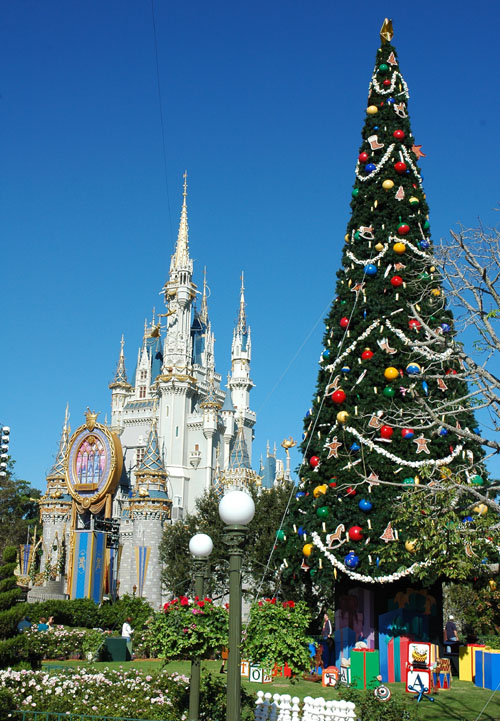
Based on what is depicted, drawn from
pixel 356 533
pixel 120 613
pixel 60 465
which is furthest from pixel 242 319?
pixel 356 533

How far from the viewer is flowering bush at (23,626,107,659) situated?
20.8m

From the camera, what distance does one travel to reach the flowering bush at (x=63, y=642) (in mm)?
20844

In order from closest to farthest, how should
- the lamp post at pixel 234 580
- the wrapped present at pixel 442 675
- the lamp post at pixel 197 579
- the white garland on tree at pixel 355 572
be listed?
the lamp post at pixel 234 580 < the lamp post at pixel 197 579 < the white garland on tree at pixel 355 572 < the wrapped present at pixel 442 675

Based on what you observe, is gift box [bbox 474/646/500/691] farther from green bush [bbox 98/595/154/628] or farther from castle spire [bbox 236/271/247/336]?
castle spire [bbox 236/271/247/336]

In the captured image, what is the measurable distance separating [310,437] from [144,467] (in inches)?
1060

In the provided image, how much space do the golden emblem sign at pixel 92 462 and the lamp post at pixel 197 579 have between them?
34.7 metres

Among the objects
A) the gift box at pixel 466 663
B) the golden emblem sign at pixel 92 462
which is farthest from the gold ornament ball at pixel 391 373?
the golden emblem sign at pixel 92 462

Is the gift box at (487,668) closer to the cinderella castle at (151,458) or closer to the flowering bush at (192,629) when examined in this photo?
the flowering bush at (192,629)

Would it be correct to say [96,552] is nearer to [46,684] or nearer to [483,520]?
[46,684]

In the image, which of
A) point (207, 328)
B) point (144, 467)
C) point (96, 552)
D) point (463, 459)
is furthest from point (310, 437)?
point (207, 328)

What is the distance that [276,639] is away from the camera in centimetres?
903

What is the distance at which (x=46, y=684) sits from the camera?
12391mm

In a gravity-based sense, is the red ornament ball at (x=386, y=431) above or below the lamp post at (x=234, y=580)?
above

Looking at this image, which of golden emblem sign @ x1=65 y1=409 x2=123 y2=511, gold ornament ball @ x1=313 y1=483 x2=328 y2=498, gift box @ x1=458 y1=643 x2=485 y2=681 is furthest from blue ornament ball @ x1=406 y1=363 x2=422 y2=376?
golden emblem sign @ x1=65 y1=409 x2=123 y2=511
